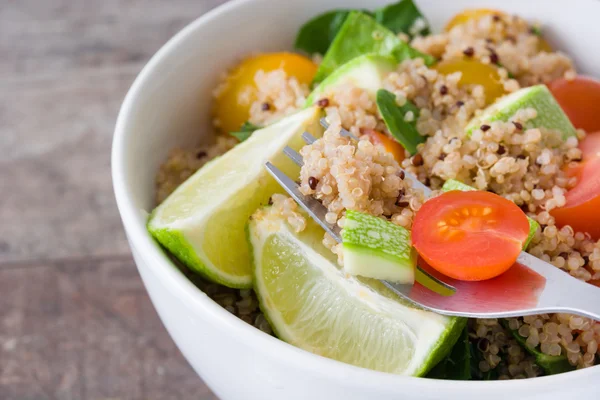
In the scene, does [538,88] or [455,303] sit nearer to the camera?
[455,303]

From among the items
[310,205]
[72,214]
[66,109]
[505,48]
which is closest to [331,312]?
[310,205]

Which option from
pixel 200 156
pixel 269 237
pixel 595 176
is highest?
pixel 595 176

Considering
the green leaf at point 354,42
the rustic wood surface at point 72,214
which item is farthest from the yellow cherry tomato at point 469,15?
the rustic wood surface at point 72,214

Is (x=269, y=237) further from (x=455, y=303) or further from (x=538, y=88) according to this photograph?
(x=538, y=88)

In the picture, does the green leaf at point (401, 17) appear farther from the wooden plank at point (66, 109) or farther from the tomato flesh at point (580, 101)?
the wooden plank at point (66, 109)

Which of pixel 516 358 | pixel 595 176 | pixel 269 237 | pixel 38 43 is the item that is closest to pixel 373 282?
pixel 269 237

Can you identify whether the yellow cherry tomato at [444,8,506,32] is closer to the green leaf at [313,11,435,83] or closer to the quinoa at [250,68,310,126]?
the green leaf at [313,11,435,83]
